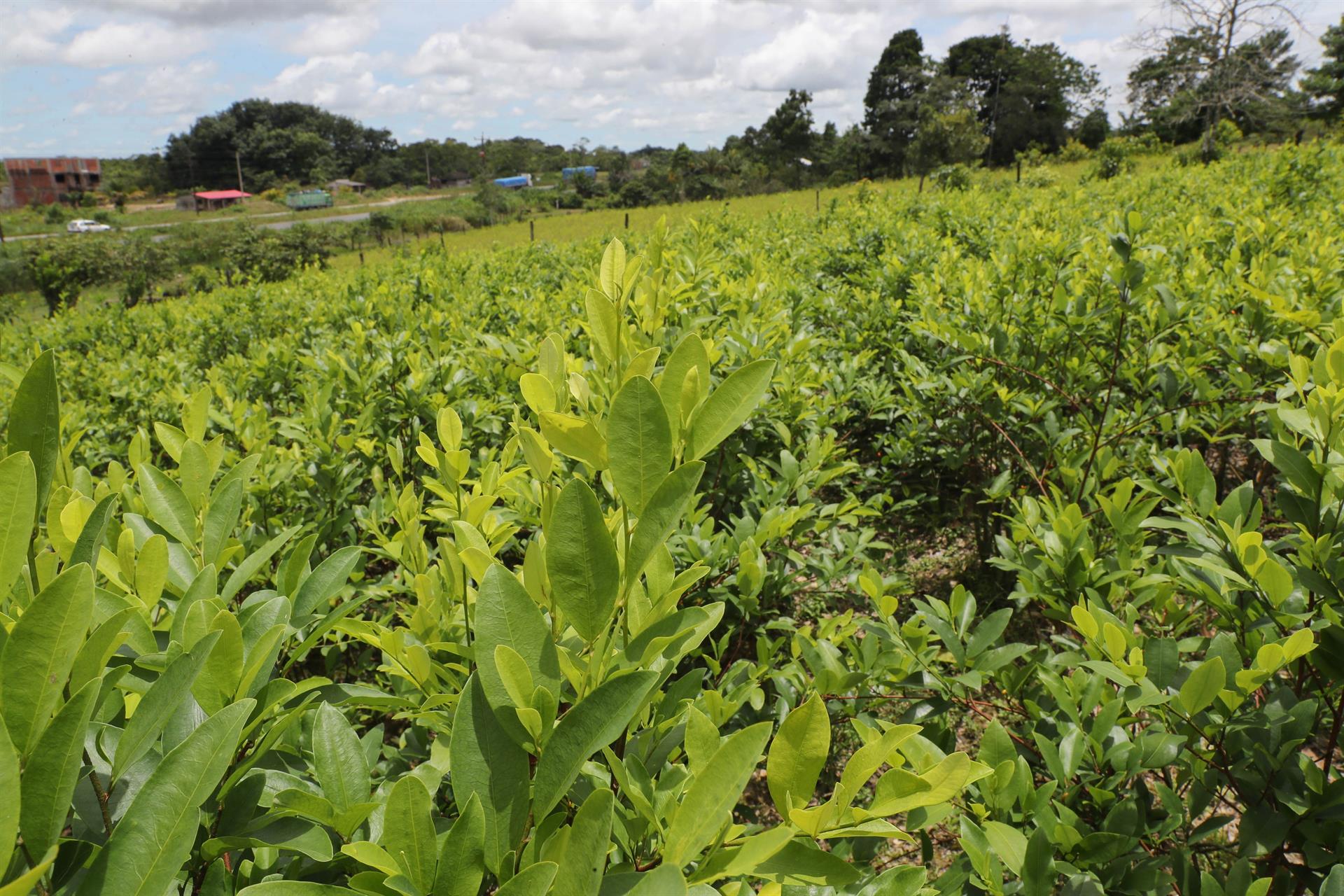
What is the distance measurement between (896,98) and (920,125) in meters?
14.3

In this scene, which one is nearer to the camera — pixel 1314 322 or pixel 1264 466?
pixel 1314 322

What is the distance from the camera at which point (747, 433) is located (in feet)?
9.71

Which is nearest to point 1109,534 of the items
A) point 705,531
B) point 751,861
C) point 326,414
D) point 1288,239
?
point 705,531

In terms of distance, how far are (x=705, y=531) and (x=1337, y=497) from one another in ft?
4.20

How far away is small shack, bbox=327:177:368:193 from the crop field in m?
89.8

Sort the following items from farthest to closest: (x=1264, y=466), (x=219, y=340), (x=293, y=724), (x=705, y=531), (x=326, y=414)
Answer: (x=219, y=340), (x=1264, y=466), (x=326, y=414), (x=705, y=531), (x=293, y=724)

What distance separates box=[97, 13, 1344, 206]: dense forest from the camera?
25188 mm

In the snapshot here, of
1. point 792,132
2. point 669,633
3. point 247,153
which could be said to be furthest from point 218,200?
point 669,633

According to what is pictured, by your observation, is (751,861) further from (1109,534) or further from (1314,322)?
(1314,322)

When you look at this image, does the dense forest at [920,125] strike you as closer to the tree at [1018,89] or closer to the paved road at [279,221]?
the tree at [1018,89]

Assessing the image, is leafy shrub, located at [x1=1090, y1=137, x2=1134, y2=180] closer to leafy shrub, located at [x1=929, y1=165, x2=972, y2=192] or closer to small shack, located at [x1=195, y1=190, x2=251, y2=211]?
leafy shrub, located at [x1=929, y1=165, x2=972, y2=192]

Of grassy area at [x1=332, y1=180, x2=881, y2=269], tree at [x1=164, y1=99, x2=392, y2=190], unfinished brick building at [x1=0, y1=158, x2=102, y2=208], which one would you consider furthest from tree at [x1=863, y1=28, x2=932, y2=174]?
unfinished brick building at [x1=0, y1=158, x2=102, y2=208]

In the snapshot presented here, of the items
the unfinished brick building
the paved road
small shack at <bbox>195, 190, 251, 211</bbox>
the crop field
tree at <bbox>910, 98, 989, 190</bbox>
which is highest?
the unfinished brick building

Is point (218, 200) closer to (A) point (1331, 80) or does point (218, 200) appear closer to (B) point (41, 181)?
(B) point (41, 181)
